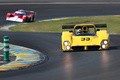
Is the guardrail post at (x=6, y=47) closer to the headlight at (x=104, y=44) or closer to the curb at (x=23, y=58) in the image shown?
the curb at (x=23, y=58)

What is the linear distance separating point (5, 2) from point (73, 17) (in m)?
14.8

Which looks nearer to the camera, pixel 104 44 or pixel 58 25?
pixel 104 44

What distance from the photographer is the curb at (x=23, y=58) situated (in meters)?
12.9

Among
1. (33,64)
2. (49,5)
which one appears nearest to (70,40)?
(33,64)

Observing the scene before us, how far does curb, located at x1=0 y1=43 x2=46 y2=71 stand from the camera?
42.3 ft

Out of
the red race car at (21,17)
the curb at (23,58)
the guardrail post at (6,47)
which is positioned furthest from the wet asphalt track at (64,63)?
the red race car at (21,17)

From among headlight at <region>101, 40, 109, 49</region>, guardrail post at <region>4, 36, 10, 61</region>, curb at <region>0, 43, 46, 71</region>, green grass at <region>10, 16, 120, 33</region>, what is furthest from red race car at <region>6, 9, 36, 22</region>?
guardrail post at <region>4, 36, 10, 61</region>

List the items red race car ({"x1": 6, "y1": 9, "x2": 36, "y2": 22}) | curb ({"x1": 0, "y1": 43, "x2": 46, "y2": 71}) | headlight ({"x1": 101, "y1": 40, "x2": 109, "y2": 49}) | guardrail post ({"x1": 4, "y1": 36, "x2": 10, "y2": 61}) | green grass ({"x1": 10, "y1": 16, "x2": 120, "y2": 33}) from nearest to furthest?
1. curb ({"x1": 0, "y1": 43, "x2": 46, "y2": 71})
2. guardrail post ({"x1": 4, "y1": 36, "x2": 10, "y2": 61})
3. headlight ({"x1": 101, "y1": 40, "x2": 109, "y2": 49})
4. green grass ({"x1": 10, "y1": 16, "x2": 120, "y2": 33})
5. red race car ({"x1": 6, "y1": 9, "x2": 36, "y2": 22})

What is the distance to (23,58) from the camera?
14711 mm

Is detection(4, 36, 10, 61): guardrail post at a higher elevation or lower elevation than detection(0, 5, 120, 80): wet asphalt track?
higher

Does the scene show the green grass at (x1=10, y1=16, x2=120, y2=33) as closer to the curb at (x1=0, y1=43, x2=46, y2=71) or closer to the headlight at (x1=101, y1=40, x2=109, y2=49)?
the headlight at (x1=101, y1=40, x2=109, y2=49)

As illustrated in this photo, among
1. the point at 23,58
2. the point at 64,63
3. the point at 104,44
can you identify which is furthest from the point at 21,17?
the point at 64,63

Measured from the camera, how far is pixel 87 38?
1609cm

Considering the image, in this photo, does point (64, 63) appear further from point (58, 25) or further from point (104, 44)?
point (58, 25)
